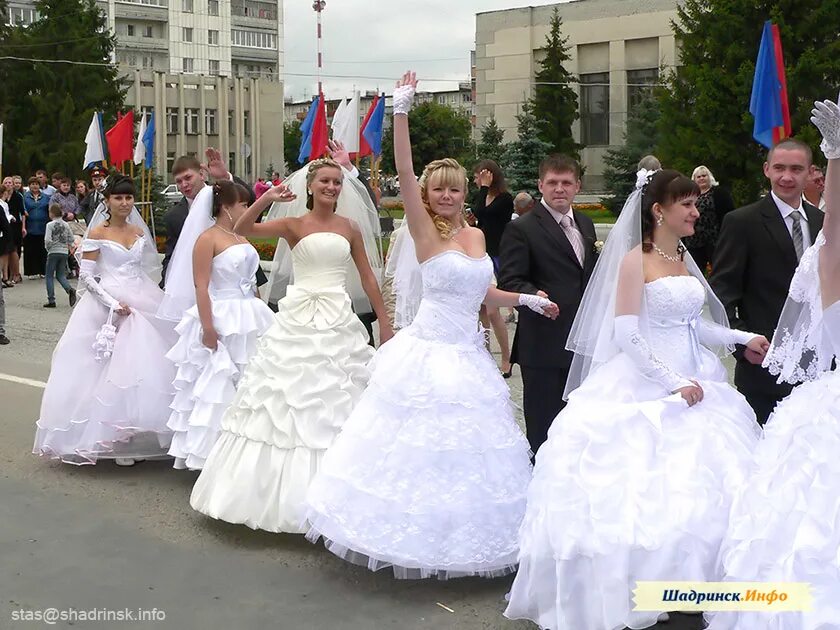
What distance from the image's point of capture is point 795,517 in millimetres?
3824

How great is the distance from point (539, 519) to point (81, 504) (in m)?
3.50

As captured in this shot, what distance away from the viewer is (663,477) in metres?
4.30

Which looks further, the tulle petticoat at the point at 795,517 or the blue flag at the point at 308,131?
the blue flag at the point at 308,131

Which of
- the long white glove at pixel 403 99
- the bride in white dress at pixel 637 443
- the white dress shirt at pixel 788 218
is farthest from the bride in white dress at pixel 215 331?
the white dress shirt at pixel 788 218

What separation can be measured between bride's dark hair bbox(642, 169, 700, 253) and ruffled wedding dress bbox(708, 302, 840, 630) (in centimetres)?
95

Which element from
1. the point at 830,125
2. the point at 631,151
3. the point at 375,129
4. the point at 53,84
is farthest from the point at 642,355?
the point at 53,84

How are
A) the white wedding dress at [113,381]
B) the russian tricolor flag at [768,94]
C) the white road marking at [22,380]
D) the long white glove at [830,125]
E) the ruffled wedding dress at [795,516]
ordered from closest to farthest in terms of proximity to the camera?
the ruffled wedding dress at [795,516] < the long white glove at [830,125] < the white wedding dress at [113,381] < the russian tricolor flag at [768,94] < the white road marking at [22,380]

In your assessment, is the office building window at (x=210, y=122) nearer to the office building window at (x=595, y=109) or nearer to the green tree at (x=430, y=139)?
the green tree at (x=430, y=139)

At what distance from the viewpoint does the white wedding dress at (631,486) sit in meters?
4.10

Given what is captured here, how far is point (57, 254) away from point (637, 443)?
14.4 meters

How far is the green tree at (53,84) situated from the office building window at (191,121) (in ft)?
108

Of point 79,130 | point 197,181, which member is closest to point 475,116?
point 79,130

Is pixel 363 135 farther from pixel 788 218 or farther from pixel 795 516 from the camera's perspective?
pixel 795 516

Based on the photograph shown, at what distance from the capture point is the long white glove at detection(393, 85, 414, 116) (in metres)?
5.43
